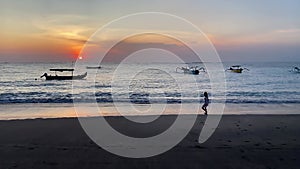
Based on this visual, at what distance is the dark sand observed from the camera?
828cm

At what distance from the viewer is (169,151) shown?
31.4 ft

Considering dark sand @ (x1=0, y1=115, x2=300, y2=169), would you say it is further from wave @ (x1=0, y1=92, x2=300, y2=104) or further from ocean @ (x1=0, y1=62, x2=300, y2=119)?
wave @ (x1=0, y1=92, x2=300, y2=104)

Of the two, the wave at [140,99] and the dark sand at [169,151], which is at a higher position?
the wave at [140,99]

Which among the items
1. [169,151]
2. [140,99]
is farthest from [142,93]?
[169,151]

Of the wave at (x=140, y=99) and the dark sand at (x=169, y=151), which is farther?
the wave at (x=140, y=99)

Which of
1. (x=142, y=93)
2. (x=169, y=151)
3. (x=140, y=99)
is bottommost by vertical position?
(x=169, y=151)

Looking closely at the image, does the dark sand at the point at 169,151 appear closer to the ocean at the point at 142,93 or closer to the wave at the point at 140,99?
the ocean at the point at 142,93

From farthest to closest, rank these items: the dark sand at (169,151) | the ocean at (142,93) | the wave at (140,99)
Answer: the ocean at (142,93), the wave at (140,99), the dark sand at (169,151)

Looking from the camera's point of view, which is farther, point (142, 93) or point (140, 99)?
point (142, 93)

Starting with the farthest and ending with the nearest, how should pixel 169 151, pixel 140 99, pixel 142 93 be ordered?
pixel 142 93 < pixel 140 99 < pixel 169 151

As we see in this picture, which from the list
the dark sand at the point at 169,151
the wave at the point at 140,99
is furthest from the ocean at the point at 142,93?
the dark sand at the point at 169,151

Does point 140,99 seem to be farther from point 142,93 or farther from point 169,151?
point 169,151

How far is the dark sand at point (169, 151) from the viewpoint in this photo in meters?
8.28

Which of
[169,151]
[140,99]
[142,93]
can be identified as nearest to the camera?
[169,151]
